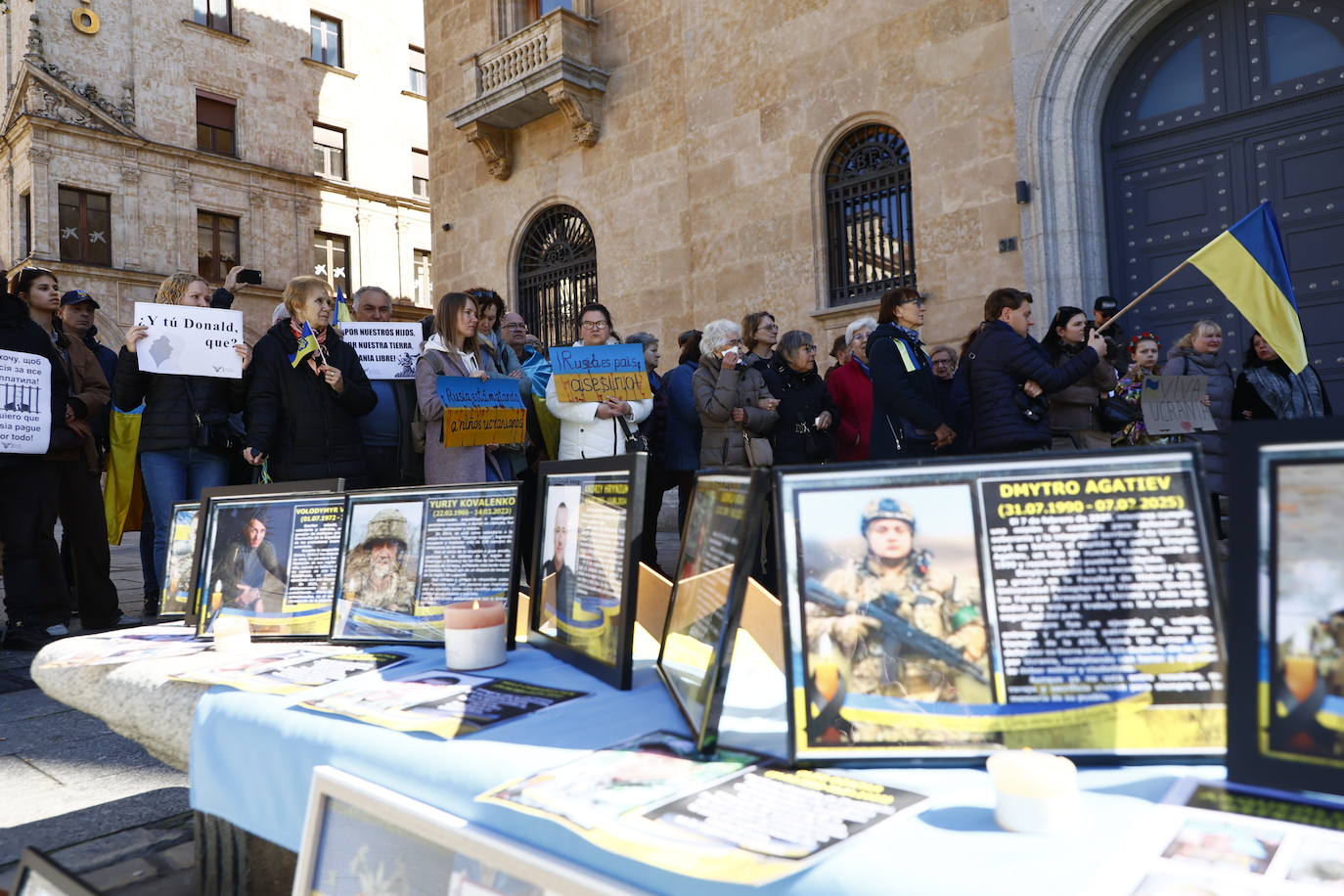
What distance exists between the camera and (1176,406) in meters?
6.77

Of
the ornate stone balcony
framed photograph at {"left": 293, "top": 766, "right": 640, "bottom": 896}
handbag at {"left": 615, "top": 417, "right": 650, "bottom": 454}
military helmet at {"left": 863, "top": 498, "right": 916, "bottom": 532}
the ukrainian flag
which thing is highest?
the ornate stone balcony

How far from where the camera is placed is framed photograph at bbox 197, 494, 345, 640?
213cm

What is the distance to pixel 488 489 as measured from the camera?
2.01m

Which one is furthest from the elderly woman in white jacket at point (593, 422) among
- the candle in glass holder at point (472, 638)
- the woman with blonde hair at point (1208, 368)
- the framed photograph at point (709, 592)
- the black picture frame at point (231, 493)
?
the woman with blonde hair at point (1208, 368)

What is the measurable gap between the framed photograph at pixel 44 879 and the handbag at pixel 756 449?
187 inches

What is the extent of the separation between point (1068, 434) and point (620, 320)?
745 centimetres

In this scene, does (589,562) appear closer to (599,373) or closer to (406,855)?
(406,855)

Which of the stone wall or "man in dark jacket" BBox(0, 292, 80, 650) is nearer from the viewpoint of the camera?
"man in dark jacket" BBox(0, 292, 80, 650)

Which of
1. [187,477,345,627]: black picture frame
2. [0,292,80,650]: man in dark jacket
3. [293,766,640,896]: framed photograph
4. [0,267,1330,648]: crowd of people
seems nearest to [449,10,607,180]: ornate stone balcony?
[0,267,1330,648]: crowd of people

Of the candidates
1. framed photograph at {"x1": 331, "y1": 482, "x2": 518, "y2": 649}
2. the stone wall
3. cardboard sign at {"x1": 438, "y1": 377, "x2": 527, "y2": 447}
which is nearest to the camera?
framed photograph at {"x1": 331, "y1": 482, "x2": 518, "y2": 649}

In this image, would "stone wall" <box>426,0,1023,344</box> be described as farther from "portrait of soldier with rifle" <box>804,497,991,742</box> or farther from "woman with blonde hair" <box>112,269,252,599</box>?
"portrait of soldier with rifle" <box>804,497,991,742</box>

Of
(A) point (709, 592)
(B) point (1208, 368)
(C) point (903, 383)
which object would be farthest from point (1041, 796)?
(B) point (1208, 368)

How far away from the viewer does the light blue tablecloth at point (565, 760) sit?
0.86m

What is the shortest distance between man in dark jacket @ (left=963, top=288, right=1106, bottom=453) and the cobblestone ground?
4063mm
